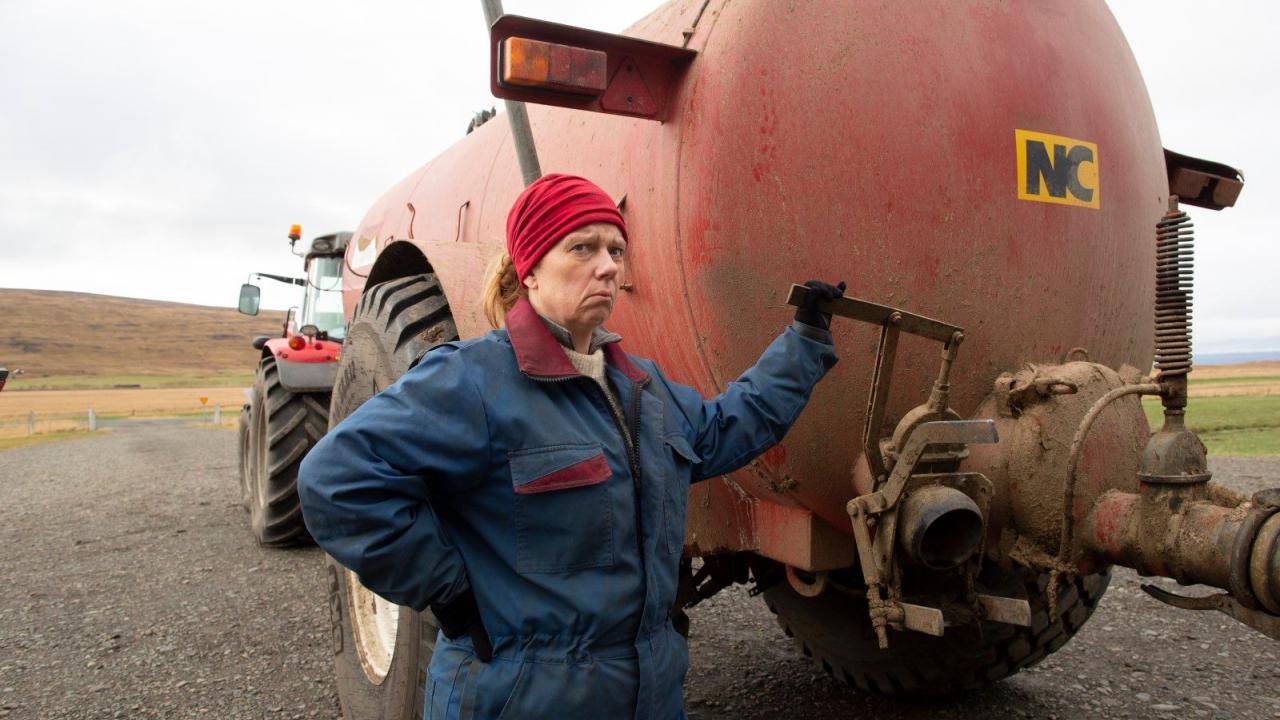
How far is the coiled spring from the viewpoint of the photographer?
1832 mm

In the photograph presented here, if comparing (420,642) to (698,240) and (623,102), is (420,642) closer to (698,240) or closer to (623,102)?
(698,240)

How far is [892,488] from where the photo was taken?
1.95 meters

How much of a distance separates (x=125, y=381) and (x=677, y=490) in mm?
69605

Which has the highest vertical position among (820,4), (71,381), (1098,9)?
(1098,9)

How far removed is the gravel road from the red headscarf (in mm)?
2313

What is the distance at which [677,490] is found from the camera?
5.86 ft

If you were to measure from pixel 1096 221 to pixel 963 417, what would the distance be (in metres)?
0.65

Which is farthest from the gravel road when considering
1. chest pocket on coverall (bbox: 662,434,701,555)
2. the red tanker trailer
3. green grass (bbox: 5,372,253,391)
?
green grass (bbox: 5,372,253,391)

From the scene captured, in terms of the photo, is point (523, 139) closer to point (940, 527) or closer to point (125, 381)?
point (940, 527)

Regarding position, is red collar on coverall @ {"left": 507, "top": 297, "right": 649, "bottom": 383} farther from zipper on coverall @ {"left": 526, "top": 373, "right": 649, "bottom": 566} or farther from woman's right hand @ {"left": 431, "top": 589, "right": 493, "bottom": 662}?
woman's right hand @ {"left": 431, "top": 589, "right": 493, "bottom": 662}

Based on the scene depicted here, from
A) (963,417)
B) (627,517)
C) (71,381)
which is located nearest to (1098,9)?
(963,417)

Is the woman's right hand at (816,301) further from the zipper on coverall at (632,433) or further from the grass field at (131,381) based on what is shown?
the grass field at (131,381)

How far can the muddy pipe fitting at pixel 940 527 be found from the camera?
1.88 metres

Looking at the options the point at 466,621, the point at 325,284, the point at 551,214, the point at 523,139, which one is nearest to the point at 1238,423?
the point at 325,284
